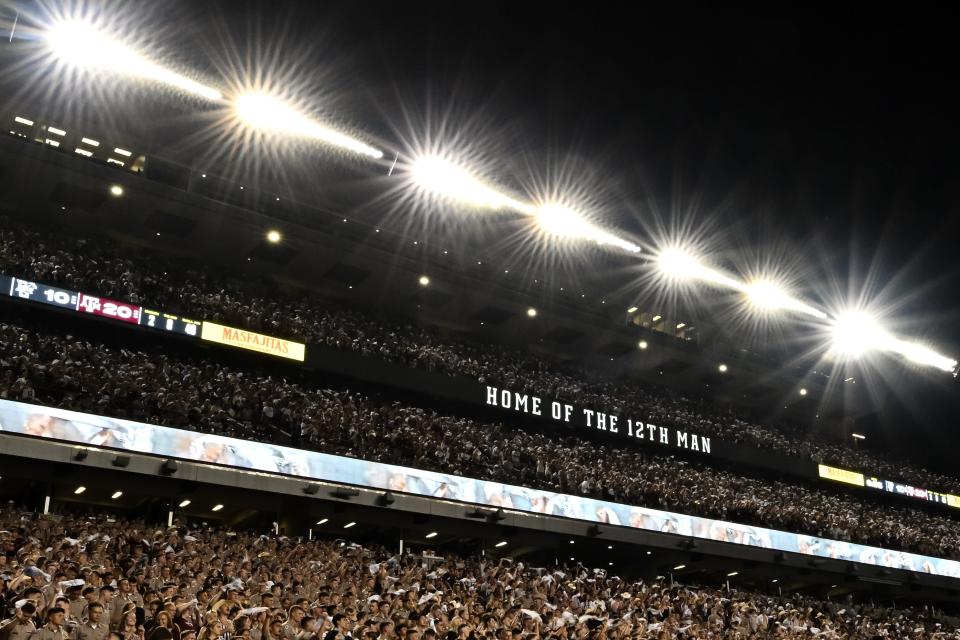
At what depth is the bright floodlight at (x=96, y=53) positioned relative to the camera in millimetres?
24625


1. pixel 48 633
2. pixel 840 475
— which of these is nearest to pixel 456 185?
pixel 840 475

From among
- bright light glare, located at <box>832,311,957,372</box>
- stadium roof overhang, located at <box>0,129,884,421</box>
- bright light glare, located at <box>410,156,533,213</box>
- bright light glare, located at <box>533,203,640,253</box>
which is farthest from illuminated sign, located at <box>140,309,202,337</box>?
bright light glare, located at <box>832,311,957,372</box>

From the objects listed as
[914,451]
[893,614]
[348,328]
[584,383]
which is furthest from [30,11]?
[914,451]

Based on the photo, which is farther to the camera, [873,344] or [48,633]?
[873,344]

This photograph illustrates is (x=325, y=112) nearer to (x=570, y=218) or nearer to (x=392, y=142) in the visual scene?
(x=392, y=142)

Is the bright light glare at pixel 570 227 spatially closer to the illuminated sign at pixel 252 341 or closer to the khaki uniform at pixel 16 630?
the illuminated sign at pixel 252 341

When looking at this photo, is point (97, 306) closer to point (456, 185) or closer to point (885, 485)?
point (456, 185)

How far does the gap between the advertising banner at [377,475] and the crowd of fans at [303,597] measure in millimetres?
1996

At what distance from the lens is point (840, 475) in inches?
1608

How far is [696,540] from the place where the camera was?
93.8 feet

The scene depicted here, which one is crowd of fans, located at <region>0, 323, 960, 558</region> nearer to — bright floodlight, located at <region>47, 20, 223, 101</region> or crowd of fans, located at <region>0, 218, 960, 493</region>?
crowd of fans, located at <region>0, 218, 960, 493</region>

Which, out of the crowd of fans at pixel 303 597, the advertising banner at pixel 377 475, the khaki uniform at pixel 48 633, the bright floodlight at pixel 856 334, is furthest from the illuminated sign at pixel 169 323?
the bright floodlight at pixel 856 334

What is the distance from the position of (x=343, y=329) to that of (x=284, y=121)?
25.2ft

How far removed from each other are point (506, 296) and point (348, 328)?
23.6ft
